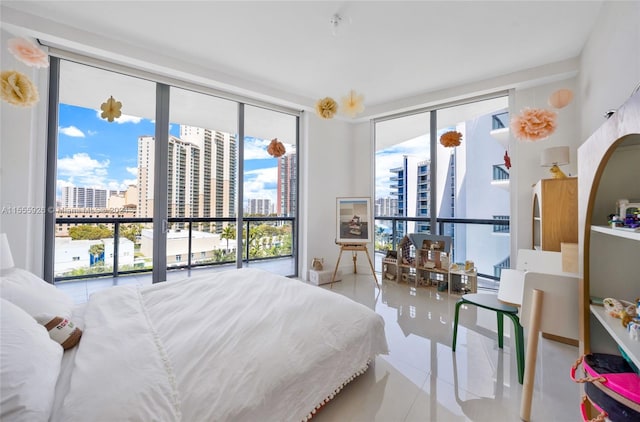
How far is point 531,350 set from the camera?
58.5 inches

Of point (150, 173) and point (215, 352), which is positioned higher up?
point (150, 173)

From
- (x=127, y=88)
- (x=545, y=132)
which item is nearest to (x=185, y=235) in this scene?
(x=127, y=88)

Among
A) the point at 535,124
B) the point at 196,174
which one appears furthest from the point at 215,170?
the point at 535,124

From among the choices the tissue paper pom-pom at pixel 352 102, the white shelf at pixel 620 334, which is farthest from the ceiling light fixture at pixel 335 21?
the white shelf at pixel 620 334

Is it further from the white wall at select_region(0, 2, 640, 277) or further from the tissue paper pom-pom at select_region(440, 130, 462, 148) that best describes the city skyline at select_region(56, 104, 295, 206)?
the tissue paper pom-pom at select_region(440, 130, 462, 148)

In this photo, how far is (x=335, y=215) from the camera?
4.69 metres

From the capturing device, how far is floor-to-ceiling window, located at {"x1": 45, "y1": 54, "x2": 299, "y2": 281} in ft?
9.23

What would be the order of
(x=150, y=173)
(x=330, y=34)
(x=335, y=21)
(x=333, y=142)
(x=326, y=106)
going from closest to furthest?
(x=335, y=21) < (x=330, y=34) < (x=326, y=106) < (x=150, y=173) < (x=333, y=142)

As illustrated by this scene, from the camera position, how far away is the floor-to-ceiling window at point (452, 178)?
12.3 ft

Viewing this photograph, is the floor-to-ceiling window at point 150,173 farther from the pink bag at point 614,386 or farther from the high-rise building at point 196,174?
the pink bag at point 614,386

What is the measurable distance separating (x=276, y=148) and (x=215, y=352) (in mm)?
3296

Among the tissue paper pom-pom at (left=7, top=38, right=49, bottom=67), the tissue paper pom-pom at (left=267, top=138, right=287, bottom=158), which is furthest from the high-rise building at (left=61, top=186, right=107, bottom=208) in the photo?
the tissue paper pom-pom at (left=267, top=138, right=287, bottom=158)

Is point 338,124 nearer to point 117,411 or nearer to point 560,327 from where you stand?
point 560,327

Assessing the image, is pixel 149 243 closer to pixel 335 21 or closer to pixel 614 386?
pixel 335 21
